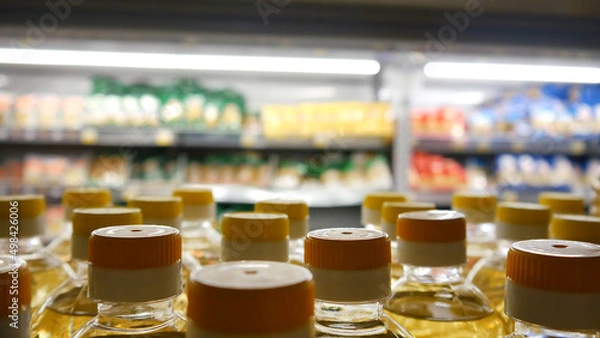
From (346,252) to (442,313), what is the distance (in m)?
0.27

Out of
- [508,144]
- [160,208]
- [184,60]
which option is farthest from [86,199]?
[508,144]

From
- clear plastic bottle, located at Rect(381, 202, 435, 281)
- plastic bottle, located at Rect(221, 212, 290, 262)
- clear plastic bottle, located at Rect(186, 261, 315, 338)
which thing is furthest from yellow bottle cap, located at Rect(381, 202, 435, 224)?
clear plastic bottle, located at Rect(186, 261, 315, 338)

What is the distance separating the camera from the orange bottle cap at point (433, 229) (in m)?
0.66

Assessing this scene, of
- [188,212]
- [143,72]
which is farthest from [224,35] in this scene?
[143,72]

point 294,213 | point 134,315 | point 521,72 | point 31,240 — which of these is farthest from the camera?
point 521,72

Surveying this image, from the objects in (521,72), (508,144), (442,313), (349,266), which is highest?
(521,72)

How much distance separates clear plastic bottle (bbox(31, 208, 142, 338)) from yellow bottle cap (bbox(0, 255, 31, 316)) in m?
0.17

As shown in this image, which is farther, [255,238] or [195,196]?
[195,196]

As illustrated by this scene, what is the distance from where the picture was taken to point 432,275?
0.78 meters

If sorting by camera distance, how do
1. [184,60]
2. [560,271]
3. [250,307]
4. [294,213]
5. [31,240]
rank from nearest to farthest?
[250,307], [560,271], [294,213], [31,240], [184,60]

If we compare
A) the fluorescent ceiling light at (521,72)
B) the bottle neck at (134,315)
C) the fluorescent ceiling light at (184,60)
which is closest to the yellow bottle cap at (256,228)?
the bottle neck at (134,315)

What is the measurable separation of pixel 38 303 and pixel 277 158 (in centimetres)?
284

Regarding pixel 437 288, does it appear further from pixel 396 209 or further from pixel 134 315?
pixel 134 315

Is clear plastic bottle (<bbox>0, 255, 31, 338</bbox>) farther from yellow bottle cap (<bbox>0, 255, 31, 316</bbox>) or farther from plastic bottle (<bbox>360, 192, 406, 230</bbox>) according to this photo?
plastic bottle (<bbox>360, 192, 406, 230</bbox>)
